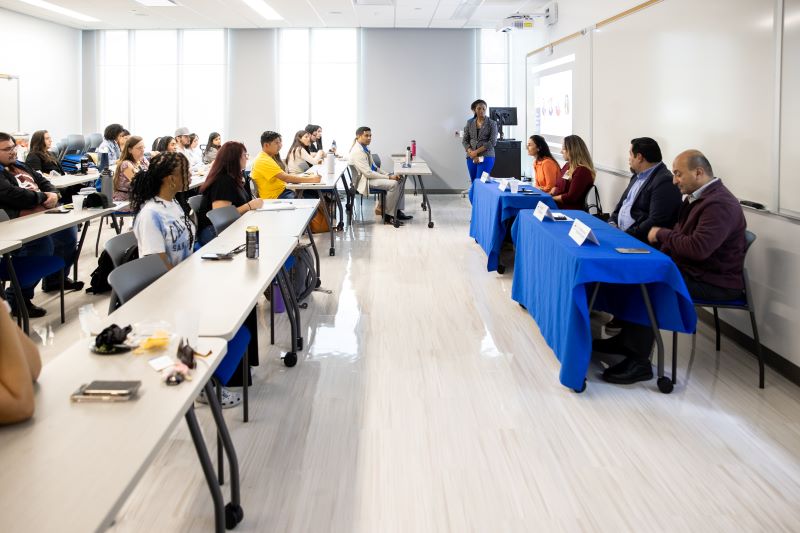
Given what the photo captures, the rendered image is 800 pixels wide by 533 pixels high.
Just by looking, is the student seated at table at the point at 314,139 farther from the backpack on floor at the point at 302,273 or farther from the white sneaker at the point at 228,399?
the white sneaker at the point at 228,399

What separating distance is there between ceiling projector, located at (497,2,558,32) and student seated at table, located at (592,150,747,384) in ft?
19.2

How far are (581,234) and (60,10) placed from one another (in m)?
10.2

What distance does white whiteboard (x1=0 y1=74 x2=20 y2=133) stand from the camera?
11.0 m

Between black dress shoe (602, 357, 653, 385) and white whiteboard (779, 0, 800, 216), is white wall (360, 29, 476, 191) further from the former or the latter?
black dress shoe (602, 357, 653, 385)

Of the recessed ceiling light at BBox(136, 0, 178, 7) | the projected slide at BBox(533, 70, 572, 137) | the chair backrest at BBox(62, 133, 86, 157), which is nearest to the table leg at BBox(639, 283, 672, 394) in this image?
the projected slide at BBox(533, 70, 572, 137)

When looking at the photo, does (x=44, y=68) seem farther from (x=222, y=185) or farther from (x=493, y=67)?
(x=222, y=185)

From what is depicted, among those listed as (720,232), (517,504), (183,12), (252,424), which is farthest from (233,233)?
(183,12)

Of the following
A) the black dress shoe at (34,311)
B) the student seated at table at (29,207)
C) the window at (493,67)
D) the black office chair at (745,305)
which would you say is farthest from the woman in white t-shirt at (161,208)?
the window at (493,67)

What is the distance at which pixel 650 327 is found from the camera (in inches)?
156

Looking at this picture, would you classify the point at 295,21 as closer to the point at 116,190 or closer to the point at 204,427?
the point at 116,190

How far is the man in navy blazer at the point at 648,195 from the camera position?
15.6 ft

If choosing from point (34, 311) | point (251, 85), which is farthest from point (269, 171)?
point (251, 85)

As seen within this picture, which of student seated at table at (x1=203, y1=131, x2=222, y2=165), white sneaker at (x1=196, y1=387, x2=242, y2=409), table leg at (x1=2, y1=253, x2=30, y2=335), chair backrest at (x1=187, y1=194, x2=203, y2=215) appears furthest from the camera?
student seated at table at (x1=203, y1=131, x2=222, y2=165)

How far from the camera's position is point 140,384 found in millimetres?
1983
